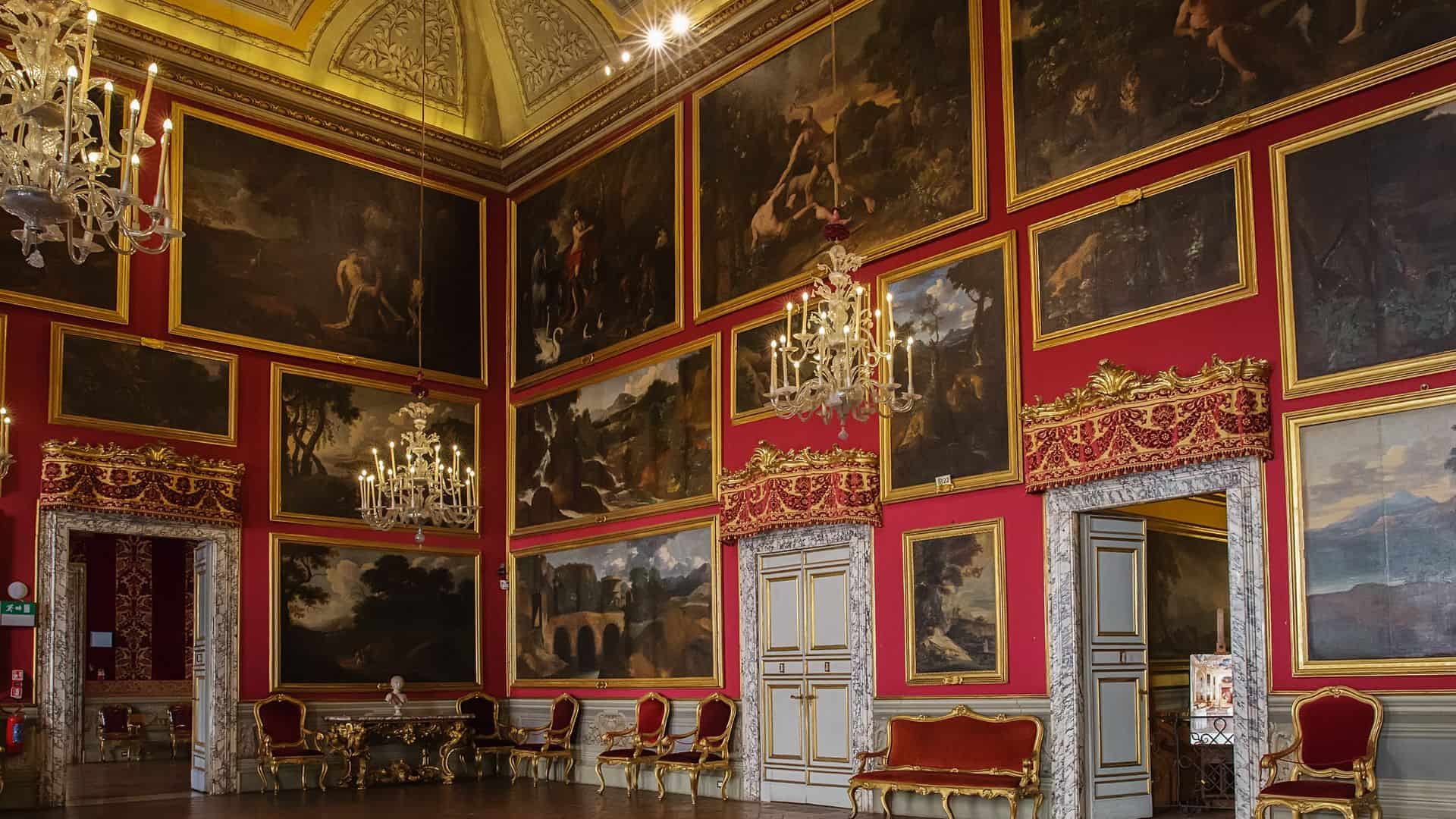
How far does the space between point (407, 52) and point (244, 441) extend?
6.53m

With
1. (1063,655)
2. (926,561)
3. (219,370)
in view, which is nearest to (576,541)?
(219,370)

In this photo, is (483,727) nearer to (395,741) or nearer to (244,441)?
(395,741)

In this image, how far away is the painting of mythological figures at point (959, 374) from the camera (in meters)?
12.5

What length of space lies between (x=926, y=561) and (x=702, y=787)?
448cm

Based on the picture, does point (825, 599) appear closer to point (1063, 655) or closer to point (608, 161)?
point (1063, 655)

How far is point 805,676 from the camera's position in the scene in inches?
562

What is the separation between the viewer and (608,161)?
18.3 m

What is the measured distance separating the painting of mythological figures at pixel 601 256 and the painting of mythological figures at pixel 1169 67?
5.64 m

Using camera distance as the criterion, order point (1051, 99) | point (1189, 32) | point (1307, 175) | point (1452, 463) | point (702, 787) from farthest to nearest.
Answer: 1. point (702, 787)
2. point (1051, 99)
3. point (1189, 32)
4. point (1307, 175)
5. point (1452, 463)

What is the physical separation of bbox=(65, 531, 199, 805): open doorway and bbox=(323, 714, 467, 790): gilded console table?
21.0ft

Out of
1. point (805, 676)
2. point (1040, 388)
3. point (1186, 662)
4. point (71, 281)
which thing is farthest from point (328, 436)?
point (1186, 662)

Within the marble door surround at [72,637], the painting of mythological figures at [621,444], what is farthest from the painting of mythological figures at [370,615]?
the painting of mythological figures at [621,444]

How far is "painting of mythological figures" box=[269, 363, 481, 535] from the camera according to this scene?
1750 cm

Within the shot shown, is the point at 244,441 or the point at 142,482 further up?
the point at 244,441
